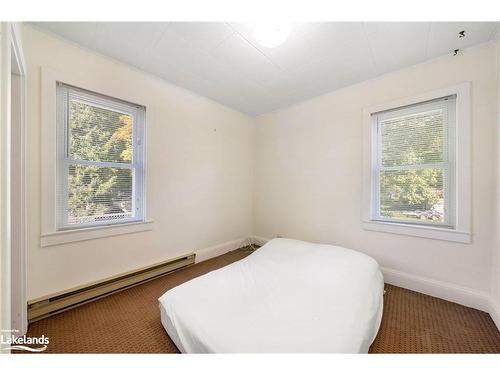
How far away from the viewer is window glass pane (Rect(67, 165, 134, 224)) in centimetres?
183

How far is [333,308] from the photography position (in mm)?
1252

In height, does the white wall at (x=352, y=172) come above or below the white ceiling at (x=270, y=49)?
below

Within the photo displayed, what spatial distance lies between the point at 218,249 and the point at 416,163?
2.77 m

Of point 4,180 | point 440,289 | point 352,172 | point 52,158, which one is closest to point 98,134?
point 52,158

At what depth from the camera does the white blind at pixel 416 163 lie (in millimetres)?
1959

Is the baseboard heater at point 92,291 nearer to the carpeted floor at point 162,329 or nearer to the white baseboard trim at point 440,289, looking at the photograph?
the carpeted floor at point 162,329

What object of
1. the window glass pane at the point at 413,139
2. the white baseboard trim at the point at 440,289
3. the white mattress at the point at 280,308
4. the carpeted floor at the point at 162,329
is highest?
the window glass pane at the point at 413,139

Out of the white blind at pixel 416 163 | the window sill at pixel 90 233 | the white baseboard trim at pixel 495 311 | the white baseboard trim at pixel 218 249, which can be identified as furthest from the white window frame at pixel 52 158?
the white baseboard trim at pixel 495 311

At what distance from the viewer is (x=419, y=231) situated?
6.61 ft

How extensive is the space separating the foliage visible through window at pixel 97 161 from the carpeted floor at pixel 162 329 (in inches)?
31.8

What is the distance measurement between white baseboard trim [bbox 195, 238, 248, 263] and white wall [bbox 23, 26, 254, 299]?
79 mm
